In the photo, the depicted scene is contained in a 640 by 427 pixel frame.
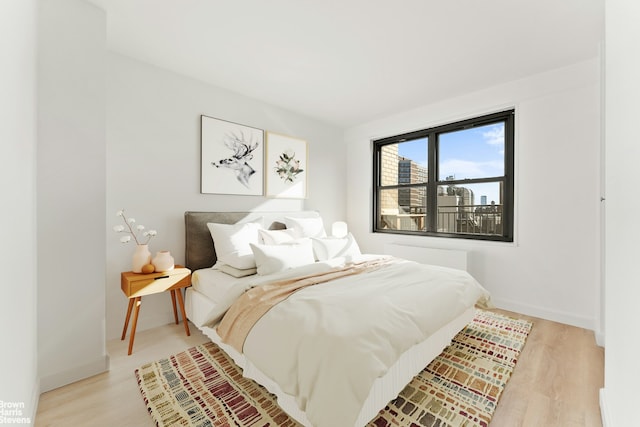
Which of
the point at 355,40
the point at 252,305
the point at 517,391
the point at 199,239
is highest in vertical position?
the point at 355,40

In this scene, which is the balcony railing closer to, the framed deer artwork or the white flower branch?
the framed deer artwork

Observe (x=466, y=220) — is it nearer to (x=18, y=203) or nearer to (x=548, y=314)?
(x=548, y=314)

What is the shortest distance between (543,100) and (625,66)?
2177 mm

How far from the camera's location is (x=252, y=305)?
1810mm

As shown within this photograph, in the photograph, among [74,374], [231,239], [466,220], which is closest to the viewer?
[74,374]

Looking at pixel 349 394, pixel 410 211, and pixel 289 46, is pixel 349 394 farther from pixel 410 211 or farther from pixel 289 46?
pixel 410 211

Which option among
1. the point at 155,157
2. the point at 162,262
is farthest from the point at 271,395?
the point at 155,157

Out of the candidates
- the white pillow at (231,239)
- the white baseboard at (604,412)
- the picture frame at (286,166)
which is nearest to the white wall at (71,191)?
the white pillow at (231,239)

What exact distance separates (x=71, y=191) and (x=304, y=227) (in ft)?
7.36

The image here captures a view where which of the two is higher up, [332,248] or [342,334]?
[332,248]

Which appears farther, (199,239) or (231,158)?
(231,158)

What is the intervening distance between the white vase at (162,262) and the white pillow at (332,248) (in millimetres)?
1433

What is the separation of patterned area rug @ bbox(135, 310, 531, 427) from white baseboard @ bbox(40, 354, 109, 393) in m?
0.28

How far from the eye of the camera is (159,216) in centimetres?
274
